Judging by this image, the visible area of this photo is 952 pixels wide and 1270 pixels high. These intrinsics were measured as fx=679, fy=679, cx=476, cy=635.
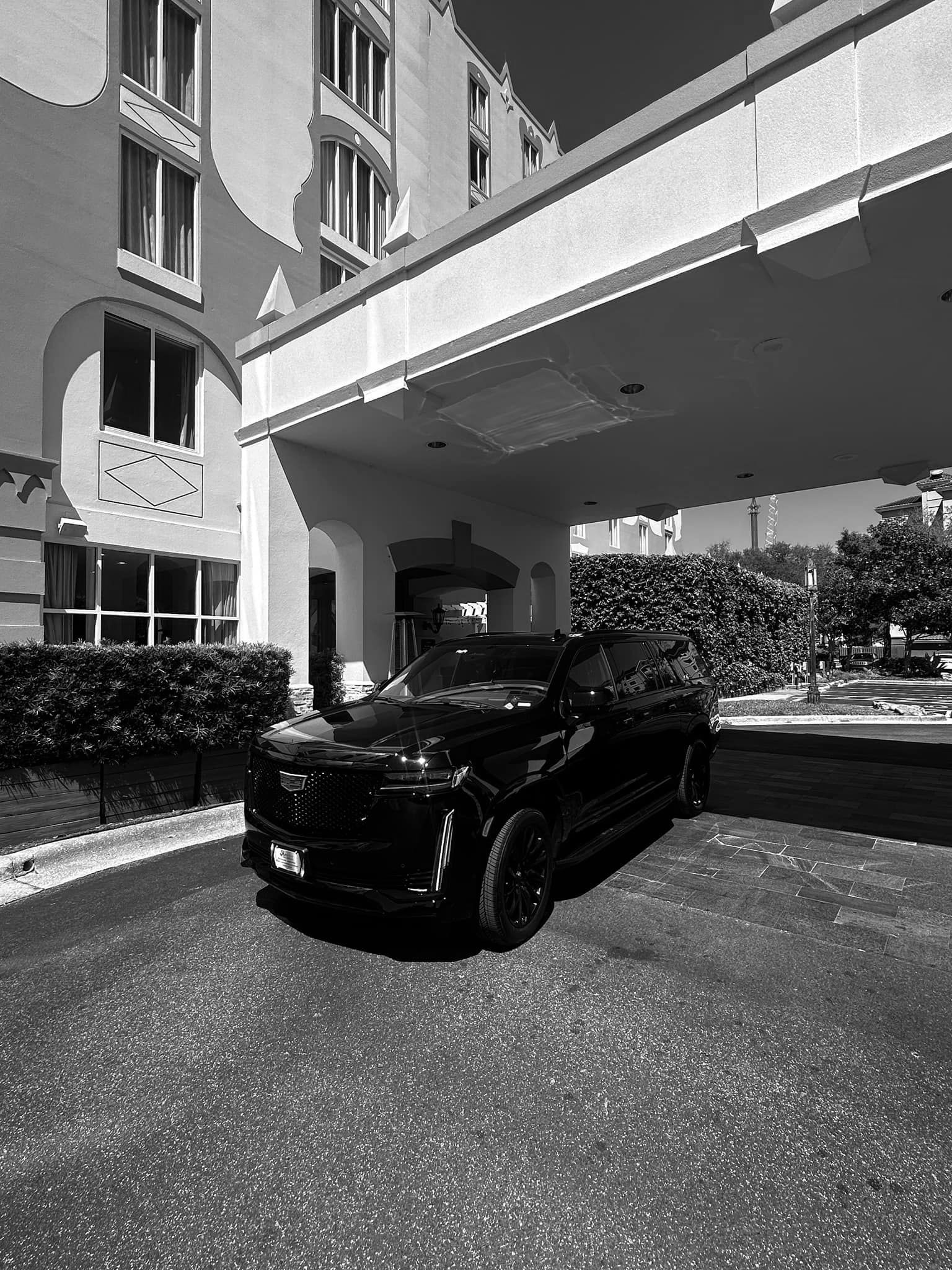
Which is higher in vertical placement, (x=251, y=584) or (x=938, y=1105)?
(x=251, y=584)

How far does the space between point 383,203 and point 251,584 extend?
35.3 feet

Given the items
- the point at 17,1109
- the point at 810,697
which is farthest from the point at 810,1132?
the point at 810,697

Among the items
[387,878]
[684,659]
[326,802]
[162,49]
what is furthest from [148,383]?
[387,878]

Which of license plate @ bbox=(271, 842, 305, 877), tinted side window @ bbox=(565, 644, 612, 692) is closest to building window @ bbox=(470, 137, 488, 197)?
tinted side window @ bbox=(565, 644, 612, 692)

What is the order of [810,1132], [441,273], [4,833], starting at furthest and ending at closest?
[441,273], [4,833], [810,1132]

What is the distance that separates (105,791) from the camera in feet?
21.4

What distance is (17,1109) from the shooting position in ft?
8.71

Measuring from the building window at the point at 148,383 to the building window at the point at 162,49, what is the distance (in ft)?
12.6

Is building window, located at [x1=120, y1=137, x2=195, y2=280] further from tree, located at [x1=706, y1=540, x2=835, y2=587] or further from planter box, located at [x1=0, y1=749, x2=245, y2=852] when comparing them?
tree, located at [x1=706, y1=540, x2=835, y2=587]

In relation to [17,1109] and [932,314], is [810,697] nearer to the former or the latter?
[932,314]

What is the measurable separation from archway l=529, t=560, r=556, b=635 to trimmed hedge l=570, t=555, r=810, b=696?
4.58 metres

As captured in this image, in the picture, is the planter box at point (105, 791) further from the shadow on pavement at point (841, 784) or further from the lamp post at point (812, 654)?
the lamp post at point (812, 654)

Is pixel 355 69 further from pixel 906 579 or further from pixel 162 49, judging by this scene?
pixel 906 579

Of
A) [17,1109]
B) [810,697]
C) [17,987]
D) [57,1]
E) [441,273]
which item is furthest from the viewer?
[810,697]
